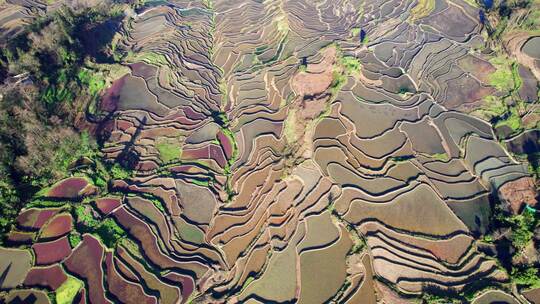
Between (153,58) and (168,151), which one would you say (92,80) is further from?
(168,151)

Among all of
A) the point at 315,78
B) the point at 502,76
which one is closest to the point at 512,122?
the point at 502,76

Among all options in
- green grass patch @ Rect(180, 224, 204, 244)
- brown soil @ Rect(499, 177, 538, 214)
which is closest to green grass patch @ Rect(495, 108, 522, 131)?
brown soil @ Rect(499, 177, 538, 214)

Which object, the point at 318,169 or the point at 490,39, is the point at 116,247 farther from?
the point at 490,39

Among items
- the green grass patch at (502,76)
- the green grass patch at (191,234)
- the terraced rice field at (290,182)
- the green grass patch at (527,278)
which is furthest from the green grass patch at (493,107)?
the green grass patch at (191,234)

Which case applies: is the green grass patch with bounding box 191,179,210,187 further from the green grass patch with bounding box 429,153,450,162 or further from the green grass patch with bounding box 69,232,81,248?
the green grass patch with bounding box 429,153,450,162

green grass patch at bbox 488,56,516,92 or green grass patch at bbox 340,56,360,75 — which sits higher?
green grass patch at bbox 488,56,516,92
